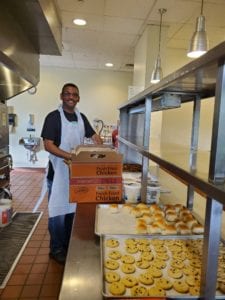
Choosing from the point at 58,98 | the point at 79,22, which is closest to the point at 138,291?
the point at 79,22

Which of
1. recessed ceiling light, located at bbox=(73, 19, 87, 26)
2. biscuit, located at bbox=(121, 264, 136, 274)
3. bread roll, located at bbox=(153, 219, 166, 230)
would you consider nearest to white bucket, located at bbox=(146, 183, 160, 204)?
bread roll, located at bbox=(153, 219, 166, 230)

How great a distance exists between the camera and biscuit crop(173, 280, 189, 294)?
81 centimetres

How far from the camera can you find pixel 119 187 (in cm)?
163

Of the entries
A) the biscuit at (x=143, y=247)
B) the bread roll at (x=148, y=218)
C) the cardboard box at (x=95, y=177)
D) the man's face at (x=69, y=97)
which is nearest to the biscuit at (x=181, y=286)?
→ the biscuit at (x=143, y=247)

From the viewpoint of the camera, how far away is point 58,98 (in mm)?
6438

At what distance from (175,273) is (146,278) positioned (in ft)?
0.37

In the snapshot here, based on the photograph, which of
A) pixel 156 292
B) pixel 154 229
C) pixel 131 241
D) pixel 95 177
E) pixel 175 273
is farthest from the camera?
pixel 95 177

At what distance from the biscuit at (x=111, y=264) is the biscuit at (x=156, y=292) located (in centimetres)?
16

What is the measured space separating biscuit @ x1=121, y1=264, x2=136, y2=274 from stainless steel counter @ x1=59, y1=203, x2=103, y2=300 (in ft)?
0.29

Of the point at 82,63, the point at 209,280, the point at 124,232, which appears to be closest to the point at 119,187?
the point at 124,232

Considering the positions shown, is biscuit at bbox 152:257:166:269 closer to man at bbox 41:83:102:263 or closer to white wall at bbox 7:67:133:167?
man at bbox 41:83:102:263

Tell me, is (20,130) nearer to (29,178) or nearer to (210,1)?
(29,178)

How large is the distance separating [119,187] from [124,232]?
0.43 meters

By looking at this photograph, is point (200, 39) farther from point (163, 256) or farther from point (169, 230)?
point (163, 256)
